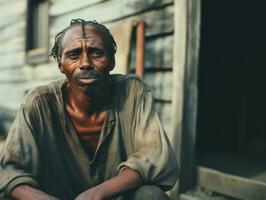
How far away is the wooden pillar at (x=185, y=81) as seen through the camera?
11.9 ft

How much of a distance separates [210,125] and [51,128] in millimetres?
3793

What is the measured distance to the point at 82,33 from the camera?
2.26 m

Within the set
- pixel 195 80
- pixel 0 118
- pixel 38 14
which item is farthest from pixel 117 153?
pixel 0 118

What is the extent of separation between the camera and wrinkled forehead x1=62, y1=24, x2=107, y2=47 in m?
2.26

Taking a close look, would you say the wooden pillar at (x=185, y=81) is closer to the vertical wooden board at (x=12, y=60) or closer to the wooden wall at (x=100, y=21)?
the wooden wall at (x=100, y=21)

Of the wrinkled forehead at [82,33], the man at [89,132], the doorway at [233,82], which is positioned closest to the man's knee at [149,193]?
the man at [89,132]

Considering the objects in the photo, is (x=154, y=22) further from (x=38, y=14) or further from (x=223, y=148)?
(x=38, y=14)

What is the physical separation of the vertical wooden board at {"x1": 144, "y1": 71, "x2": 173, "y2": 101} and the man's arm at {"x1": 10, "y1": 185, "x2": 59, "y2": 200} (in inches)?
82.2

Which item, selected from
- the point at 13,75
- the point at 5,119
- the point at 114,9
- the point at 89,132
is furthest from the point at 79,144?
the point at 5,119

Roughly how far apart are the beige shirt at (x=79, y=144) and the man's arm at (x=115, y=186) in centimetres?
8

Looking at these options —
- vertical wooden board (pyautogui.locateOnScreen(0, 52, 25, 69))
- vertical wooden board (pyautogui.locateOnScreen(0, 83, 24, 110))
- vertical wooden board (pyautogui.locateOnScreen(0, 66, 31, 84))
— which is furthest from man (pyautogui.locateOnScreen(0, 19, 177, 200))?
vertical wooden board (pyautogui.locateOnScreen(0, 83, 24, 110))

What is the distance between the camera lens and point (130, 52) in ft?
13.7

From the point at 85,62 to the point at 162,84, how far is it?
6.00 ft

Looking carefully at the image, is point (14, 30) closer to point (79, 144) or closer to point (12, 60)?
point (12, 60)
